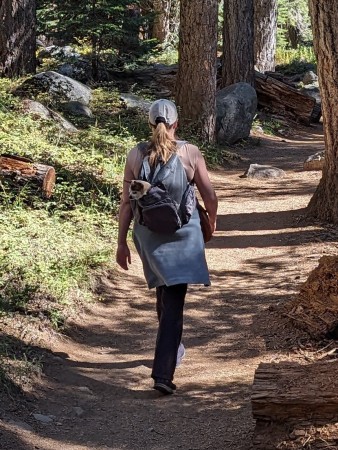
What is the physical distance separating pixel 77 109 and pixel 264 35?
9248mm

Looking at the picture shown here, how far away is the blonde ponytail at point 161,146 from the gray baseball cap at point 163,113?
31 millimetres

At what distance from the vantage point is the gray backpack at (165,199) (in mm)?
5004

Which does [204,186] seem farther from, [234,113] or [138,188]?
[234,113]

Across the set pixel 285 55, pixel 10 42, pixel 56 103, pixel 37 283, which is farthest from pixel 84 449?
pixel 285 55

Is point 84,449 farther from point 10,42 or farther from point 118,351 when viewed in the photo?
point 10,42

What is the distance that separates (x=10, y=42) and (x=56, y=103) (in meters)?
1.74

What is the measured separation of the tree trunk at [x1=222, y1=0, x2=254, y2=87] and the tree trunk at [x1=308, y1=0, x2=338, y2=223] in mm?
8401

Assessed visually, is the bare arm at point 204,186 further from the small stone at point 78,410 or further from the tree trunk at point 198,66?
the tree trunk at point 198,66

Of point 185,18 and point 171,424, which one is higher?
point 185,18

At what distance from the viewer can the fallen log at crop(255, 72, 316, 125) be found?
62.8 ft

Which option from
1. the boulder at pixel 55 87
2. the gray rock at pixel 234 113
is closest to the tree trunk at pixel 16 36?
the boulder at pixel 55 87

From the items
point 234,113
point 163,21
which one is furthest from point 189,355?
point 163,21

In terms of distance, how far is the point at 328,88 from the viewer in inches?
349

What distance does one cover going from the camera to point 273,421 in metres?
4.12
